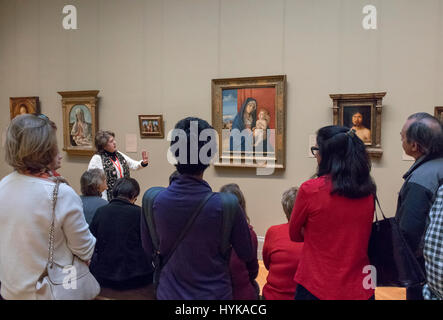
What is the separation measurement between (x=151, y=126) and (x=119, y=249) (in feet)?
14.7

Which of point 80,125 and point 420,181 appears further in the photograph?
point 80,125

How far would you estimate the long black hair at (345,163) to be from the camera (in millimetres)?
A: 2354

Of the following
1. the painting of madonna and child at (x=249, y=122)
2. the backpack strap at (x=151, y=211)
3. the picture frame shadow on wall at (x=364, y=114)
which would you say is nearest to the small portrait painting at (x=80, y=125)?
the painting of madonna and child at (x=249, y=122)

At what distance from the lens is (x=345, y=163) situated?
2398 mm

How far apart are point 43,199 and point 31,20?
843 centimetres

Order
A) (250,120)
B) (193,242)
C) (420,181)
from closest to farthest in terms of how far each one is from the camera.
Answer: (193,242) < (420,181) < (250,120)

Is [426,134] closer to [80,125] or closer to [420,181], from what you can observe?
[420,181]

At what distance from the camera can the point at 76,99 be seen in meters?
8.35

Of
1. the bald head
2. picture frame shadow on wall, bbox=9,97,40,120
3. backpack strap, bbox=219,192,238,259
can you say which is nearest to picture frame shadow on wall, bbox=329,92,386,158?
the bald head

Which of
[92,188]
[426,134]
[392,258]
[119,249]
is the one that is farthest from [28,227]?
[426,134]

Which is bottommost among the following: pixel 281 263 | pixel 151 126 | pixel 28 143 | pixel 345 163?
pixel 281 263

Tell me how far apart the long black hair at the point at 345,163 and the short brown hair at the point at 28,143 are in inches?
71.2

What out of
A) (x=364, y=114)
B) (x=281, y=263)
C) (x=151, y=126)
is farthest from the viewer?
(x=151, y=126)

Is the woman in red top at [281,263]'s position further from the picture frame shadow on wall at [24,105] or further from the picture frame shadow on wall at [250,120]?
the picture frame shadow on wall at [24,105]
